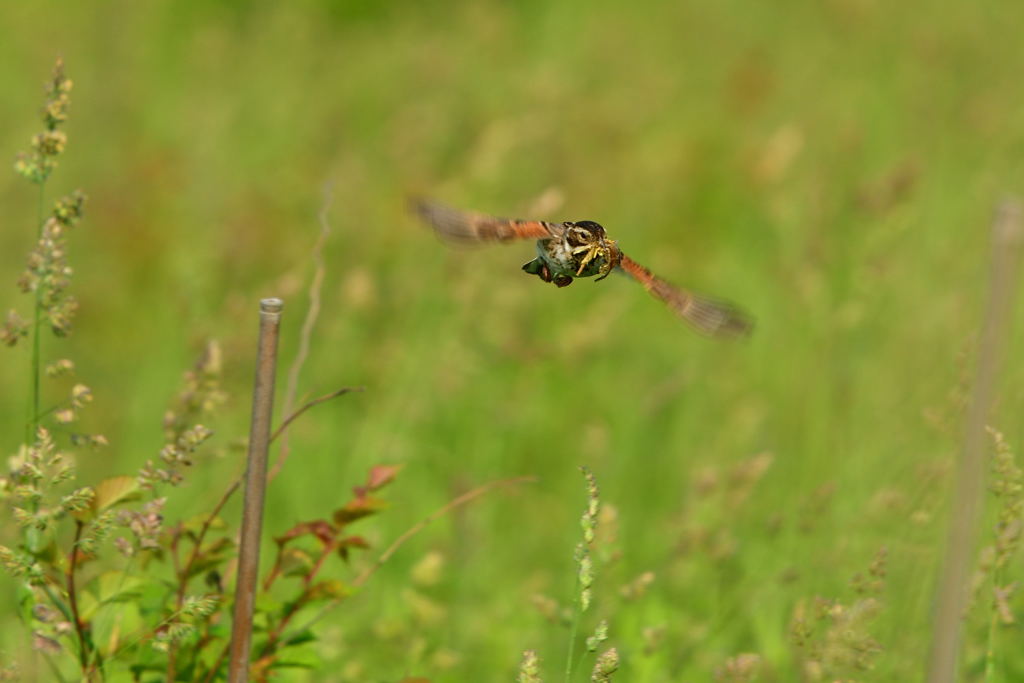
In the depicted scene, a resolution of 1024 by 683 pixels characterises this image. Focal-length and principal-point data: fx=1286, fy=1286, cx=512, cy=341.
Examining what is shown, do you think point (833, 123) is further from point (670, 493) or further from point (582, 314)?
point (670, 493)

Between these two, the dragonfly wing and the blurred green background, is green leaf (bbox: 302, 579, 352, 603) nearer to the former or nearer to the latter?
the blurred green background

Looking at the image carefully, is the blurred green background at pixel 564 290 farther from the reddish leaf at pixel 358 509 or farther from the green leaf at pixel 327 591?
the green leaf at pixel 327 591

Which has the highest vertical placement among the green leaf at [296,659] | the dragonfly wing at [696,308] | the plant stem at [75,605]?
the dragonfly wing at [696,308]

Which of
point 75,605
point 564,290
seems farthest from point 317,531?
point 564,290

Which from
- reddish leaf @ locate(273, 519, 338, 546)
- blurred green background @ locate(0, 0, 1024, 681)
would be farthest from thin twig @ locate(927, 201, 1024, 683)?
reddish leaf @ locate(273, 519, 338, 546)

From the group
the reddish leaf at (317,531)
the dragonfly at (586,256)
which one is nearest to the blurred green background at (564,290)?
the dragonfly at (586,256)

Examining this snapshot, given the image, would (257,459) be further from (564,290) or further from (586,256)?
(564,290)

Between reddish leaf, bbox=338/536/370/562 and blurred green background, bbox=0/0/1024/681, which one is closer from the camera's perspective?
reddish leaf, bbox=338/536/370/562
